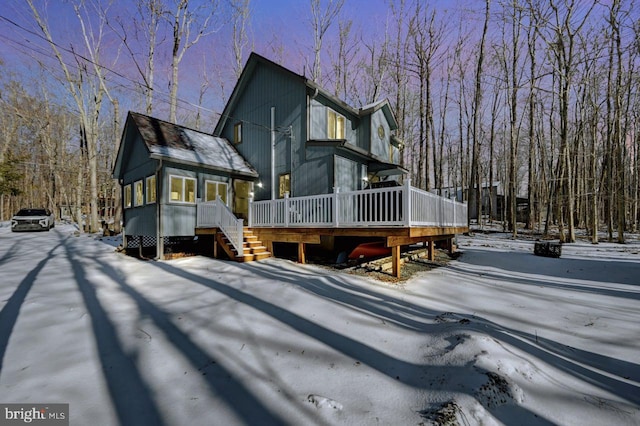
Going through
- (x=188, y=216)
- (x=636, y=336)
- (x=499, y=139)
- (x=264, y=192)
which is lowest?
(x=636, y=336)

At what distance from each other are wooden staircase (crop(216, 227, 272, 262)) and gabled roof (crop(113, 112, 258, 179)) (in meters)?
3.09

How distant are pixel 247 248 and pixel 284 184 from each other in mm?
3804

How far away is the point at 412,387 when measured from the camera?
2.35m

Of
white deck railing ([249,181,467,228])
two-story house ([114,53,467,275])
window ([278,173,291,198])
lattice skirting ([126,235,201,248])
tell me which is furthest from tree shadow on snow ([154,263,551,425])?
A: lattice skirting ([126,235,201,248])

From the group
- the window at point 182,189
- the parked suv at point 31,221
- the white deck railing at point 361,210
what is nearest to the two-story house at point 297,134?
the white deck railing at point 361,210

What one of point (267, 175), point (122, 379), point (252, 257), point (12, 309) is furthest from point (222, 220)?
point (122, 379)

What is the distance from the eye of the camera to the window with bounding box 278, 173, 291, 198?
433 inches

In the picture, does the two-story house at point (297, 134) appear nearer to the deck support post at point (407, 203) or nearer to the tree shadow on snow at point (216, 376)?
the deck support post at point (407, 203)

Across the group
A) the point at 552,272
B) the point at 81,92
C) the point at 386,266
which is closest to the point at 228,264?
the point at 386,266

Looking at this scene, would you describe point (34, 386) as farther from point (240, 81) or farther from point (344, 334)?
point (240, 81)

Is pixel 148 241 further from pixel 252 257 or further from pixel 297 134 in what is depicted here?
pixel 297 134

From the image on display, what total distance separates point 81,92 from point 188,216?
1703 cm

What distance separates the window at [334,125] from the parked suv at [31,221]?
20.8 metres

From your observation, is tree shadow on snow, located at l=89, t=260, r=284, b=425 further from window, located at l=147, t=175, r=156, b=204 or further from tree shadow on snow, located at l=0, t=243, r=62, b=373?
window, located at l=147, t=175, r=156, b=204
